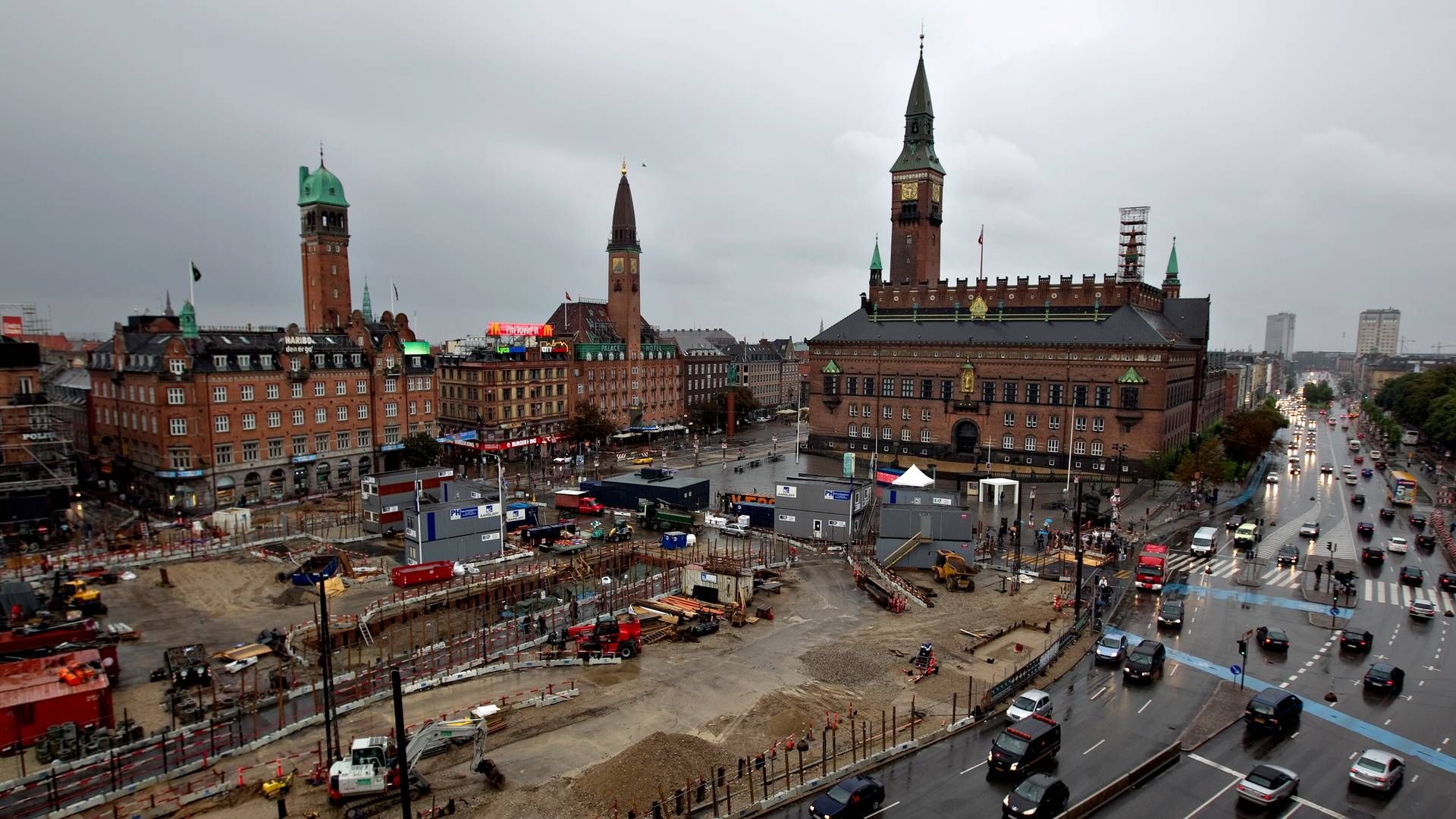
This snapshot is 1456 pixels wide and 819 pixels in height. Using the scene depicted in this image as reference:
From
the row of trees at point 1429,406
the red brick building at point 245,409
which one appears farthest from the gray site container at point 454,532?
the row of trees at point 1429,406

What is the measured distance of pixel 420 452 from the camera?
7912cm

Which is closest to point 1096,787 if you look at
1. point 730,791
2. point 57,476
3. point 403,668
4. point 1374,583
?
point 730,791

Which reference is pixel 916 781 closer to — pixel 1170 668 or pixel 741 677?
pixel 741 677

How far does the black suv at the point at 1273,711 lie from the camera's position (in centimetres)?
2870

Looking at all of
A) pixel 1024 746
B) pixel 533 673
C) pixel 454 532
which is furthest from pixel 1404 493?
pixel 454 532

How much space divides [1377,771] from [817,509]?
3794 centimetres

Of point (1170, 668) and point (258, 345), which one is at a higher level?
point (258, 345)

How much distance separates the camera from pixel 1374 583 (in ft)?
160

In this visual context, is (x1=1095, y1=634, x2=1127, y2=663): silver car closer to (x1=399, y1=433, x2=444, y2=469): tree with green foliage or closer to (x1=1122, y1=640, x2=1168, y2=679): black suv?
(x1=1122, y1=640, x2=1168, y2=679): black suv

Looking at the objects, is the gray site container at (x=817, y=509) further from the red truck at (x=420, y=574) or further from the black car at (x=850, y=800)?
the black car at (x=850, y=800)

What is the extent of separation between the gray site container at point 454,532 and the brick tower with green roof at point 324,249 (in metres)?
59.9

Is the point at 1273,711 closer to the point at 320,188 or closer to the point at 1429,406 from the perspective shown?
the point at 320,188

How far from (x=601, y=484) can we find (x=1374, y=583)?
5501 centimetres

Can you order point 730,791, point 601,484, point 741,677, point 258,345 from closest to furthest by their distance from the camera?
1. point 730,791
2. point 741,677
3. point 601,484
4. point 258,345
